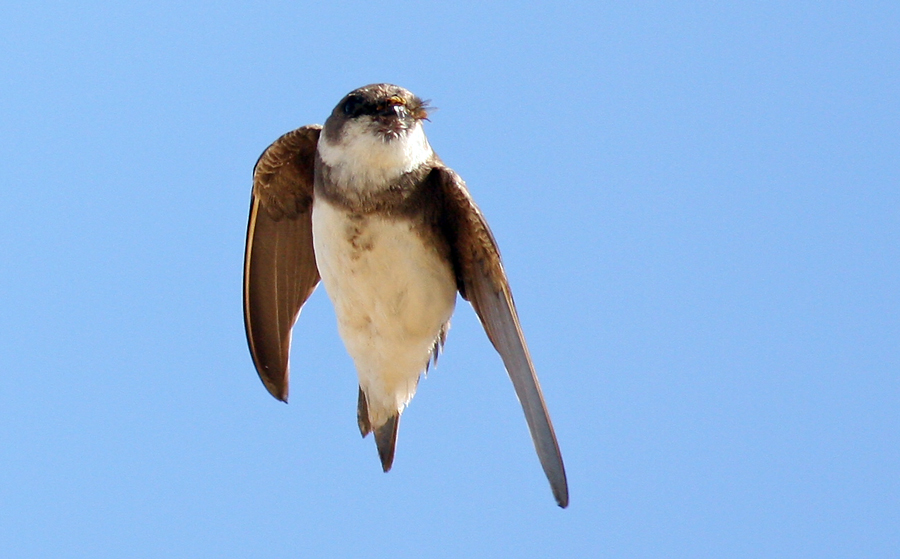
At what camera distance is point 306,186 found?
24.8 ft

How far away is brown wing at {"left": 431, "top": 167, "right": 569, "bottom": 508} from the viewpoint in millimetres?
6504

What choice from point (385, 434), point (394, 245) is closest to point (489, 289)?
point (394, 245)

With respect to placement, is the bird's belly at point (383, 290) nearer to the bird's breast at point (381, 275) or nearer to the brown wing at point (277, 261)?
the bird's breast at point (381, 275)

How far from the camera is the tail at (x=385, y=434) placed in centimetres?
760

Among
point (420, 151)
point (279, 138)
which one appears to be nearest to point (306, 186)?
point (279, 138)

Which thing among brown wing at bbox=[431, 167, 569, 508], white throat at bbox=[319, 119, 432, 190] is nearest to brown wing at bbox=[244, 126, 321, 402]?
white throat at bbox=[319, 119, 432, 190]

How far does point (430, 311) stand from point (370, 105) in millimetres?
1031

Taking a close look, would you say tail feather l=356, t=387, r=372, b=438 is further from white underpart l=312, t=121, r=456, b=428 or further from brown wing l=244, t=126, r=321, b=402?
brown wing l=244, t=126, r=321, b=402

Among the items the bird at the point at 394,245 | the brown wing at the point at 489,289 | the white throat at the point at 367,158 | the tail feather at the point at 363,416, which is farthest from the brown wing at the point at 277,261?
the brown wing at the point at 489,289

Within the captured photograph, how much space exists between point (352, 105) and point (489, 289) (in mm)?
1050

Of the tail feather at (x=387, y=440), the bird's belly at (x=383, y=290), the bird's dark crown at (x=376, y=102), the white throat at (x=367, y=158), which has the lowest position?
the tail feather at (x=387, y=440)

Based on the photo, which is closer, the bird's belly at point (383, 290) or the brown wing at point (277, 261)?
the bird's belly at point (383, 290)

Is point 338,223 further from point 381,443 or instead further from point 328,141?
point 381,443

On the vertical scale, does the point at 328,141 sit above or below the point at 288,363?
above
